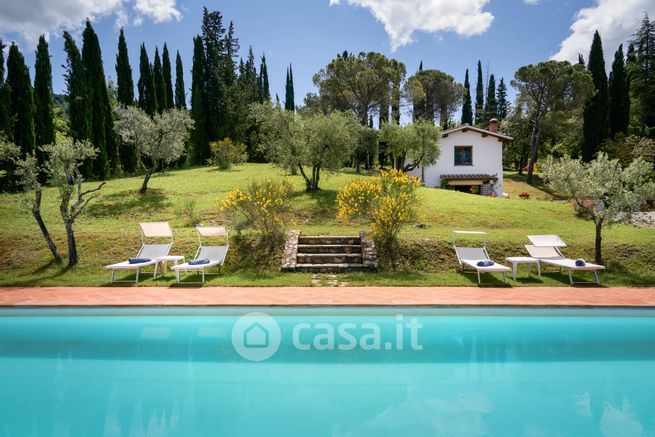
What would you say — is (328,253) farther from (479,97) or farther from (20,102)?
(479,97)

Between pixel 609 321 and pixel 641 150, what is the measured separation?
24105 mm

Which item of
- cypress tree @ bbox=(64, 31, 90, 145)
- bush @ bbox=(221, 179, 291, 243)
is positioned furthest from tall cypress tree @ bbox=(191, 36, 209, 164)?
bush @ bbox=(221, 179, 291, 243)

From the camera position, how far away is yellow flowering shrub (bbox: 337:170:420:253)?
1160cm

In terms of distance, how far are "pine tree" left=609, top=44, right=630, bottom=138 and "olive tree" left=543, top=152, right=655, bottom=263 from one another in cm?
2801

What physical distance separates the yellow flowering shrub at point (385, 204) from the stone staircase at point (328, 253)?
2.02 feet

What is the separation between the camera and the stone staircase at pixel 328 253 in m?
11.0

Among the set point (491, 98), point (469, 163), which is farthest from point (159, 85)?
point (491, 98)

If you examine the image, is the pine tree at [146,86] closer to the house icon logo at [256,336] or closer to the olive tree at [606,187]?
the house icon logo at [256,336]

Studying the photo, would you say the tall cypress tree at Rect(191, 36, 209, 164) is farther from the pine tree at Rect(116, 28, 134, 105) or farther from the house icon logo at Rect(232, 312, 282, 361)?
the house icon logo at Rect(232, 312, 282, 361)

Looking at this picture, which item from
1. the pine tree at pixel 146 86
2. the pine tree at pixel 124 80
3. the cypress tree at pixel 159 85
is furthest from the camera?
the cypress tree at pixel 159 85

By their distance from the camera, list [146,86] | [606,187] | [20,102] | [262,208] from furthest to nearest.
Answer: [146,86], [20,102], [262,208], [606,187]

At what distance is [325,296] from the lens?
833cm

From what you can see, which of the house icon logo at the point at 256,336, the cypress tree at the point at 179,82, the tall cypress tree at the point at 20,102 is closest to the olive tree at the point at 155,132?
the tall cypress tree at the point at 20,102

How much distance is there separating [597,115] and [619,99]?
2694 millimetres
